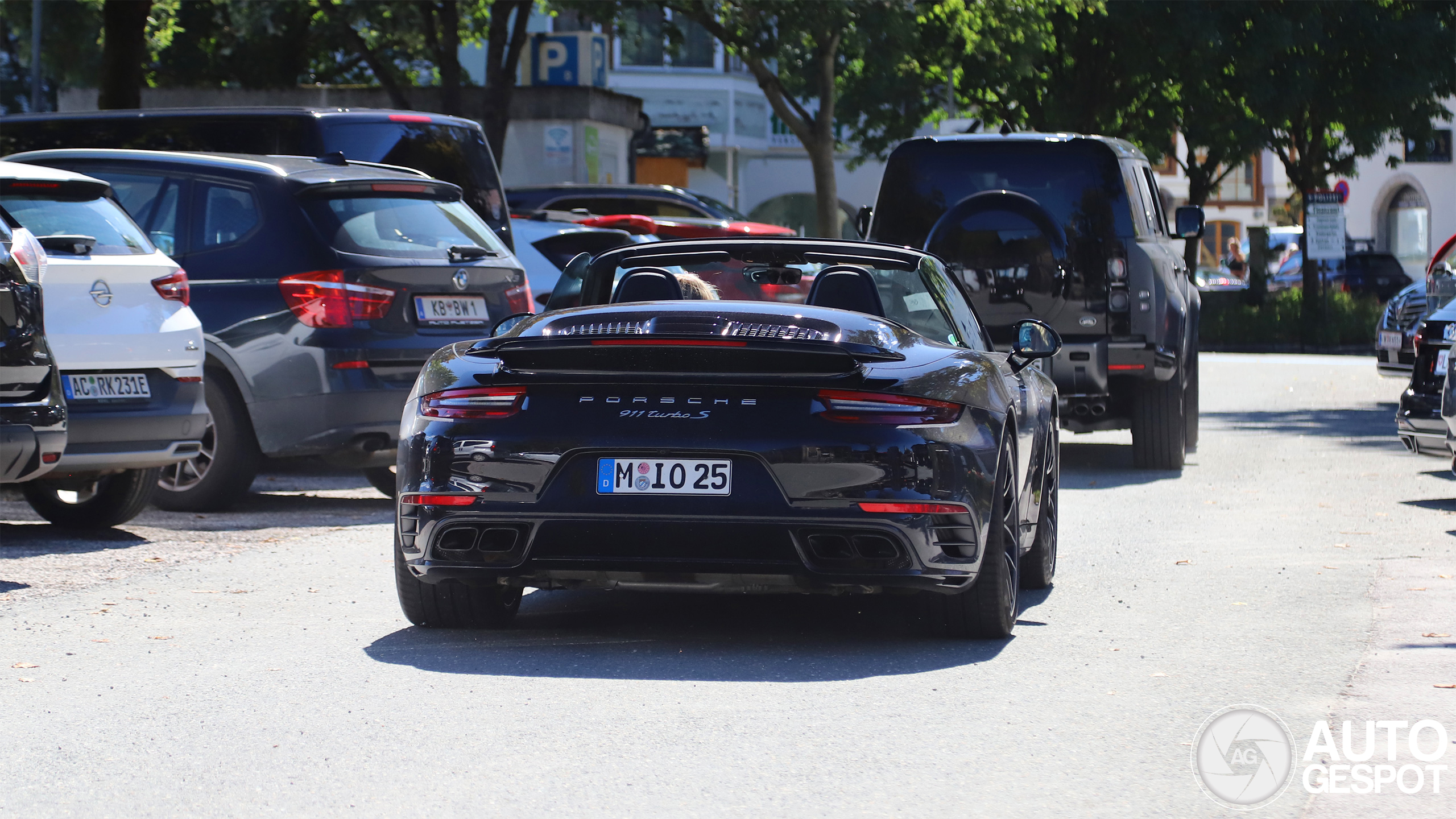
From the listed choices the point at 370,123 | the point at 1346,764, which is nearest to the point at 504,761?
the point at 1346,764

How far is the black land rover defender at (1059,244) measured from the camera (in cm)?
1266

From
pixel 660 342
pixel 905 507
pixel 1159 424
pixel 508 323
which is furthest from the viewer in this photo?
pixel 1159 424

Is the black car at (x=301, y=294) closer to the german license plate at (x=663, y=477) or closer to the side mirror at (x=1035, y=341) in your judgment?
the side mirror at (x=1035, y=341)

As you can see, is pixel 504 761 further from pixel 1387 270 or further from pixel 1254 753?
pixel 1387 270

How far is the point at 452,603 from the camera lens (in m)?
6.75

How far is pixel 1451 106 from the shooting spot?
5319 centimetres

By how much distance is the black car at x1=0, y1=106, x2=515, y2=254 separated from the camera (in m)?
12.5

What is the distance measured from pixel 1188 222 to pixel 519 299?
18.6 ft

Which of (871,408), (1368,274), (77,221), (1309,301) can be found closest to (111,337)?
(77,221)

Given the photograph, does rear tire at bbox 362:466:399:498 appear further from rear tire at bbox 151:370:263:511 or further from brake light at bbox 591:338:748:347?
brake light at bbox 591:338:748:347

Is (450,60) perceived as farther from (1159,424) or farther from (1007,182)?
(1159,424)

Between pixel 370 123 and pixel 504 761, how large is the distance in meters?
8.40

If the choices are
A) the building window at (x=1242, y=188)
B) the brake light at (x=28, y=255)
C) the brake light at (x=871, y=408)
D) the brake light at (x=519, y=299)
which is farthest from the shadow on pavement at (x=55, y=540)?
the building window at (x=1242, y=188)
